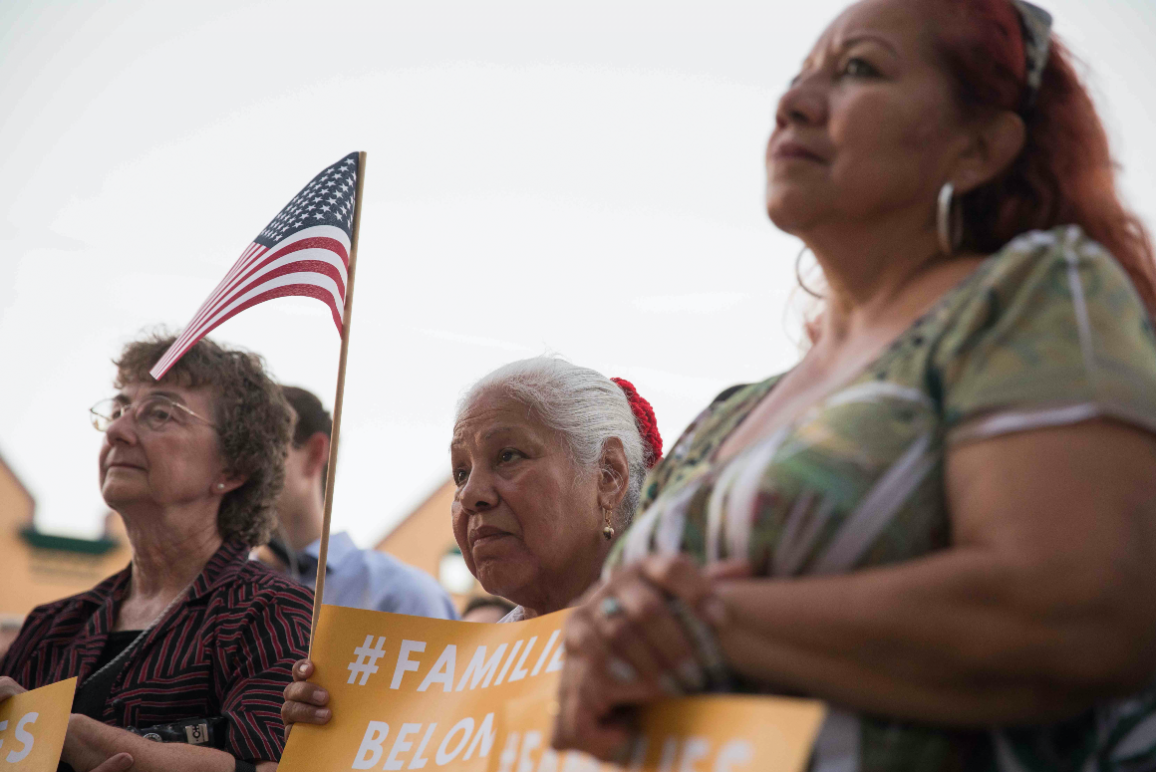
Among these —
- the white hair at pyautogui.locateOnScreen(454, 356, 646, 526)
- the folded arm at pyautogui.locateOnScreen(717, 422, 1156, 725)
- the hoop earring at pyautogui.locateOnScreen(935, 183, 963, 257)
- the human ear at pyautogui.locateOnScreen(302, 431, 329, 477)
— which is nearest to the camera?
the folded arm at pyautogui.locateOnScreen(717, 422, 1156, 725)

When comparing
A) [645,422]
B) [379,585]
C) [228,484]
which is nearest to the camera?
[645,422]

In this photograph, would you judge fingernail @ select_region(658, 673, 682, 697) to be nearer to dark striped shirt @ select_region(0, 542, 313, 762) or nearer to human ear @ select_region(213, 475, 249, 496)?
dark striped shirt @ select_region(0, 542, 313, 762)

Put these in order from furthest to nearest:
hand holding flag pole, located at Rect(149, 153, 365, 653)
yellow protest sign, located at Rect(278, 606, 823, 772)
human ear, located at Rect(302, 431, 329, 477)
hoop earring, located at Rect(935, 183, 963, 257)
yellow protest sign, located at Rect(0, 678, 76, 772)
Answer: human ear, located at Rect(302, 431, 329, 477), hand holding flag pole, located at Rect(149, 153, 365, 653), yellow protest sign, located at Rect(0, 678, 76, 772), yellow protest sign, located at Rect(278, 606, 823, 772), hoop earring, located at Rect(935, 183, 963, 257)

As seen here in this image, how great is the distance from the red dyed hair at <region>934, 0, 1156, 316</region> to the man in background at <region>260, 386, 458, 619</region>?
3561 mm

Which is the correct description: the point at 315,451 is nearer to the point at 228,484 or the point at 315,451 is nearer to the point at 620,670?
the point at 228,484

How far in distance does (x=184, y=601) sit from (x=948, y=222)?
2.64 metres

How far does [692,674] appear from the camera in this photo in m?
1.09

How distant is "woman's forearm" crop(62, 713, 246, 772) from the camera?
265 cm

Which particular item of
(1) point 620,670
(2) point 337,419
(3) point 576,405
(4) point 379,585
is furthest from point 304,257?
(1) point 620,670

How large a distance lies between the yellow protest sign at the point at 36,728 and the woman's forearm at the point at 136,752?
0.08 metres

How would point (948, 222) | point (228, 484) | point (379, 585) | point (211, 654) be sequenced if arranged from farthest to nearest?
point (379, 585), point (228, 484), point (211, 654), point (948, 222)

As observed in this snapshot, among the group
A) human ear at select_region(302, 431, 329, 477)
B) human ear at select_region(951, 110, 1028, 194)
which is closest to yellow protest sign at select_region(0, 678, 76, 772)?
human ear at select_region(951, 110, 1028, 194)

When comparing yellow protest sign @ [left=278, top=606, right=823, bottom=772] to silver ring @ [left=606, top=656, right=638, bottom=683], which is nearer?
silver ring @ [left=606, top=656, right=638, bottom=683]

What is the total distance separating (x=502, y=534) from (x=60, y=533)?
1363cm
